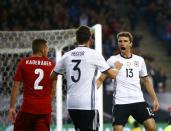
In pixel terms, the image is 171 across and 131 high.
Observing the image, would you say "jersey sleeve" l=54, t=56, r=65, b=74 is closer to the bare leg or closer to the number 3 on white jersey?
the number 3 on white jersey

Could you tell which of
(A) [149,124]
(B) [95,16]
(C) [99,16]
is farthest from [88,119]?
Result: (C) [99,16]

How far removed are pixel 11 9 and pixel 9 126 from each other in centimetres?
711

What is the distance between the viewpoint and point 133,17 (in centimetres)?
2047

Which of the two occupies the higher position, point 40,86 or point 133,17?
point 133,17

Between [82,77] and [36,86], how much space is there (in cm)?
86

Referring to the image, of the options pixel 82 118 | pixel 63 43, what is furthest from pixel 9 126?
pixel 82 118

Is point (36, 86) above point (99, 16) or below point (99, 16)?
below

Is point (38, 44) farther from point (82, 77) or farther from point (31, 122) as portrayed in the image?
point (31, 122)

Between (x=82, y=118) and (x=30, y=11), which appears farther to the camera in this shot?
(x=30, y=11)

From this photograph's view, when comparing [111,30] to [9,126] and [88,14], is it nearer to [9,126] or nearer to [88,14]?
[88,14]

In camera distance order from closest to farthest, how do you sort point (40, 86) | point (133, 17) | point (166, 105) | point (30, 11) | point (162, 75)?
point (40, 86) → point (166, 105) → point (162, 75) → point (30, 11) → point (133, 17)

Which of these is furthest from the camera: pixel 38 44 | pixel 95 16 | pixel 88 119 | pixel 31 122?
pixel 95 16

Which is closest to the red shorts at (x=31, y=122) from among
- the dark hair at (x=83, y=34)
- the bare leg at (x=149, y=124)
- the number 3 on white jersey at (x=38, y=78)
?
the number 3 on white jersey at (x=38, y=78)

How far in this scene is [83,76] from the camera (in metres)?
7.34
